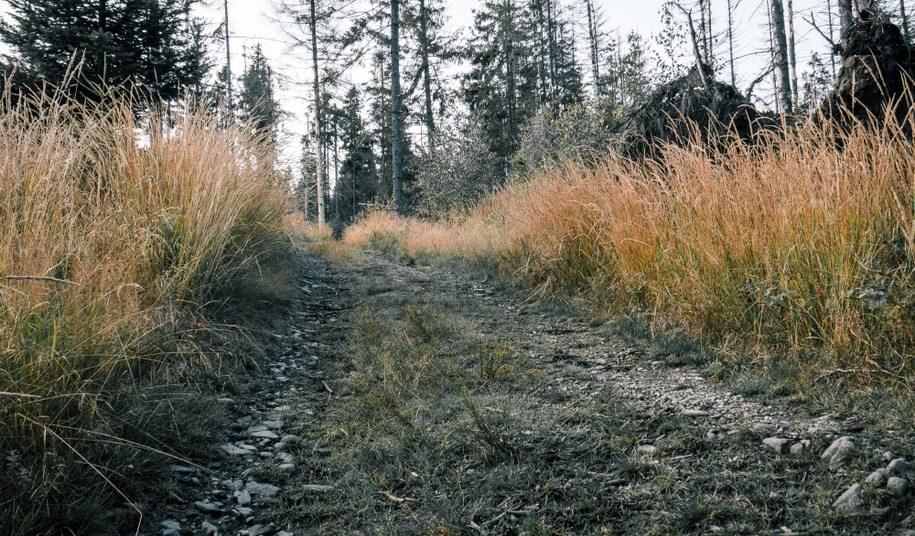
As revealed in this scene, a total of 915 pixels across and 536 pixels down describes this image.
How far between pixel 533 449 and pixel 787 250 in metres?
1.95

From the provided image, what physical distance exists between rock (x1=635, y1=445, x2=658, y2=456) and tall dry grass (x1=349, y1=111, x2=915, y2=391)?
0.99 metres

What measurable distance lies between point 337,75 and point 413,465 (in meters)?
17.5

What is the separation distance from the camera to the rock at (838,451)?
187cm

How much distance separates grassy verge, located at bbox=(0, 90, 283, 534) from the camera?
1819 mm

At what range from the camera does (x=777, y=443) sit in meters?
2.05

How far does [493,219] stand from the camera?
8.92 meters

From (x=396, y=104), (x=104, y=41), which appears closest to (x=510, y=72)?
(x=396, y=104)

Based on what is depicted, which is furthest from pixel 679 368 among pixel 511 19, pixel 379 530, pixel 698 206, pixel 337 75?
pixel 511 19

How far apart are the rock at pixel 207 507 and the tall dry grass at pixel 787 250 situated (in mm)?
2692

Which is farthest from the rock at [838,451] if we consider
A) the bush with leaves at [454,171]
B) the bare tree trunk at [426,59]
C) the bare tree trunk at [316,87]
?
the bare tree trunk at [426,59]

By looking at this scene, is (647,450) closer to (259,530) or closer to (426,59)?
(259,530)

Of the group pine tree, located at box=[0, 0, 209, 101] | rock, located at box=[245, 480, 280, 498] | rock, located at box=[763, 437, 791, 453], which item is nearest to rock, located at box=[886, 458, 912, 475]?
rock, located at box=[763, 437, 791, 453]

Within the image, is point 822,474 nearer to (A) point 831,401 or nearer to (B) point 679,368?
(A) point 831,401

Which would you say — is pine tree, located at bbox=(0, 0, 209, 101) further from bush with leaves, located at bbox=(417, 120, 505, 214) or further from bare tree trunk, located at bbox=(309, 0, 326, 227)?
bush with leaves, located at bbox=(417, 120, 505, 214)
